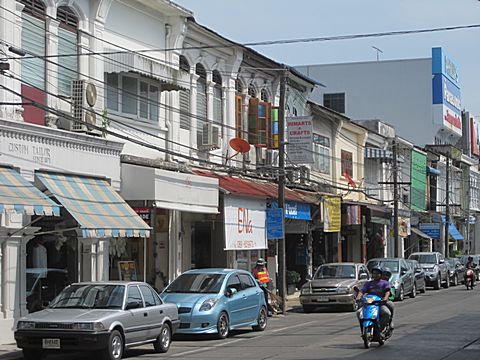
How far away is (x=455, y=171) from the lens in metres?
73.6

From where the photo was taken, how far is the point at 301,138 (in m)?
33.9

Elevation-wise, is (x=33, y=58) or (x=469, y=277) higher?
(x=33, y=58)

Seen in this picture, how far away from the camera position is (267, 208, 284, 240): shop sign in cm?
2931

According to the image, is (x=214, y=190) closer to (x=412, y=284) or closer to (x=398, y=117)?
(x=412, y=284)

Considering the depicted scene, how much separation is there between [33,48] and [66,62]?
4.86 ft

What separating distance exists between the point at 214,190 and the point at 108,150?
4693 mm

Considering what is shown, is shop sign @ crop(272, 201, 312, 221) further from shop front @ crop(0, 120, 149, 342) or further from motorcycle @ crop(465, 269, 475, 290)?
shop front @ crop(0, 120, 149, 342)

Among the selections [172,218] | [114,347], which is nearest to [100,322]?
[114,347]

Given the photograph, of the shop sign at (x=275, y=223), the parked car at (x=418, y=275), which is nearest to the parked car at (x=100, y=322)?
the shop sign at (x=275, y=223)

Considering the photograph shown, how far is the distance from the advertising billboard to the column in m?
56.8

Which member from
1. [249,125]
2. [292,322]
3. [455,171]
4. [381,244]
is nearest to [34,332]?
[292,322]

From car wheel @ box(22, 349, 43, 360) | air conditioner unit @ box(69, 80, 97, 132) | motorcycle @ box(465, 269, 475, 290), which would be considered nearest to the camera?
car wheel @ box(22, 349, 43, 360)

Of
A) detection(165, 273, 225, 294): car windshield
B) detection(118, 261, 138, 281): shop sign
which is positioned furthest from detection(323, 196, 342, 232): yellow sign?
detection(165, 273, 225, 294): car windshield

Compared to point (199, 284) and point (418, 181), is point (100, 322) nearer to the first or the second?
point (199, 284)
